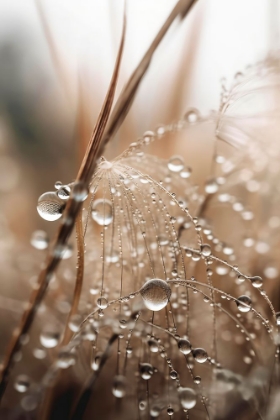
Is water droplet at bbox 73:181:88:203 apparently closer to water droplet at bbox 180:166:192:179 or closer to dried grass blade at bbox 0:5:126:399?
dried grass blade at bbox 0:5:126:399

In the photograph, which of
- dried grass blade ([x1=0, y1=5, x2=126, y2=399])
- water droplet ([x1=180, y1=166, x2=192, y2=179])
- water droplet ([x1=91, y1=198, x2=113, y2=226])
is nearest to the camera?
dried grass blade ([x1=0, y1=5, x2=126, y2=399])

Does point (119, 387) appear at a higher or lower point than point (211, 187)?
lower

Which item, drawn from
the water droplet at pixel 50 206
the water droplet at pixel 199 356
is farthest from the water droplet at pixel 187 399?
the water droplet at pixel 50 206

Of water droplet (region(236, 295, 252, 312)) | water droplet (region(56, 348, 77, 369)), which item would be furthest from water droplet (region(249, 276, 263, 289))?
water droplet (region(56, 348, 77, 369))

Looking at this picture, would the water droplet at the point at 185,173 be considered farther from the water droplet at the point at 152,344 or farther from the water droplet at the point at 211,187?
the water droplet at the point at 152,344

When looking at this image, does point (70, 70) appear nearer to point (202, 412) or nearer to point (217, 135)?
point (217, 135)

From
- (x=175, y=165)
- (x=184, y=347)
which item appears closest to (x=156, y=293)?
(x=184, y=347)

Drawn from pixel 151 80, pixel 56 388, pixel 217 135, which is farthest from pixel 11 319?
pixel 151 80

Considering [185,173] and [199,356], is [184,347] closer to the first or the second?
[199,356]
